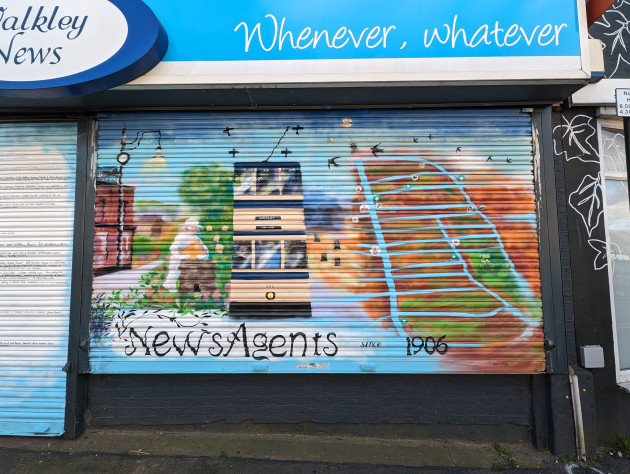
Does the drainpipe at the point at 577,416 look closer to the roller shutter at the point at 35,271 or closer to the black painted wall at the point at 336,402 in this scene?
the black painted wall at the point at 336,402

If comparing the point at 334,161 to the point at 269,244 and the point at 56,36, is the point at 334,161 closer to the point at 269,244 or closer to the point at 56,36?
the point at 269,244

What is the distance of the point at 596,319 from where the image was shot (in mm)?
4203

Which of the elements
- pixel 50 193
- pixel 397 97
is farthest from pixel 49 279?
pixel 397 97

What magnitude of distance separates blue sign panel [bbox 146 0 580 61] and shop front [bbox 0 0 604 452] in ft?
0.12

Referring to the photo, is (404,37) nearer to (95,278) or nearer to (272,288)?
(272,288)

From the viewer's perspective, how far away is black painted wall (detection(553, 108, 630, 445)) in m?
4.18

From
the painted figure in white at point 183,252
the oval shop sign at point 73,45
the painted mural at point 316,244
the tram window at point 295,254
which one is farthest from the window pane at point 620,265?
the oval shop sign at point 73,45

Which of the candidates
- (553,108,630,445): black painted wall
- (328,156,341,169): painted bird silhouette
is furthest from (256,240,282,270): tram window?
(553,108,630,445): black painted wall

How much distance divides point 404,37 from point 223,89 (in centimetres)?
206

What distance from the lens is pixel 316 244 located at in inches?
168

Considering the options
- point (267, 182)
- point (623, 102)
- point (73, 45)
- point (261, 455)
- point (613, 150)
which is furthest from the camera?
point (613, 150)

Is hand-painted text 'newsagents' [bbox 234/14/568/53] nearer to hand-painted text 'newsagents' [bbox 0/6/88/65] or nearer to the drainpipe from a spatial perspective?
hand-painted text 'newsagents' [bbox 0/6/88/65]

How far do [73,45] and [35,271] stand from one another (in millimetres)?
2600

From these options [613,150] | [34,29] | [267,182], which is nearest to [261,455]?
[267,182]
